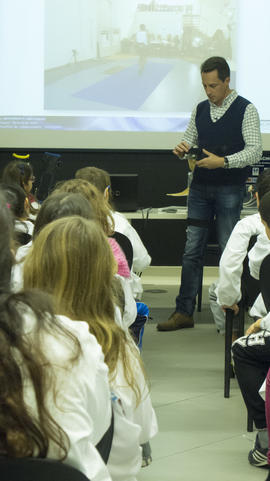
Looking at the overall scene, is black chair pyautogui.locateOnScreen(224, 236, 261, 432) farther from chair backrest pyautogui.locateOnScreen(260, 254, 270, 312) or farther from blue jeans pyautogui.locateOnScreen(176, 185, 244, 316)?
blue jeans pyautogui.locateOnScreen(176, 185, 244, 316)

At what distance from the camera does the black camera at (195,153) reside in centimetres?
460

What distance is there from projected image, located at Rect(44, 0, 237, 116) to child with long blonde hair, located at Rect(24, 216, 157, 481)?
4946mm

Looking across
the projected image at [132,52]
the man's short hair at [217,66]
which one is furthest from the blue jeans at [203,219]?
the projected image at [132,52]

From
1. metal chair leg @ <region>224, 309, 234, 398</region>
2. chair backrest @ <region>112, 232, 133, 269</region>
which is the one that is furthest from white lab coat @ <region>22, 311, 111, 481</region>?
metal chair leg @ <region>224, 309, 234, 398</region>

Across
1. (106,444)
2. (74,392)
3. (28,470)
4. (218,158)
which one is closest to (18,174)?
(218,158)

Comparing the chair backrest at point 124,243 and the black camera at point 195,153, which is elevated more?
the black camera at point 195,153

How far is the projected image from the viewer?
21.3 feet

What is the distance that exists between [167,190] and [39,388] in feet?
19.2

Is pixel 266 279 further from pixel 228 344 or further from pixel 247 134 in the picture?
pixel 247 134

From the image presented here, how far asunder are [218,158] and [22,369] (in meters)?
3.48

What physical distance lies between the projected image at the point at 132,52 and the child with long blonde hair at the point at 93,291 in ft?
16.2

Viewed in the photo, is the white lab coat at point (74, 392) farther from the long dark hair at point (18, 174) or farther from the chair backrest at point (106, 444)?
the long dark hair at point (18, 174)

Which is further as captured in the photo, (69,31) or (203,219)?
(69,31)

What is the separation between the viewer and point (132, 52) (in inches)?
258
